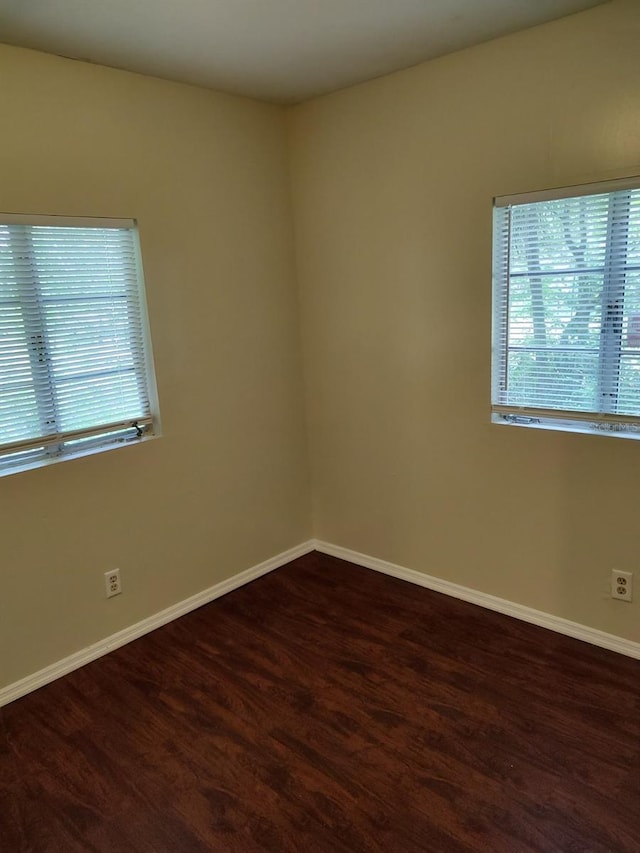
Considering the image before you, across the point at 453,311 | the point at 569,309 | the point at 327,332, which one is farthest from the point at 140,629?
the point at 569,309

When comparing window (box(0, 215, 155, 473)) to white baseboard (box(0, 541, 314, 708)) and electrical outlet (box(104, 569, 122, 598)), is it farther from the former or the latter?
white baseboard (box(0, 541, 314, 708))

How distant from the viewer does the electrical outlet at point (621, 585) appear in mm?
2454

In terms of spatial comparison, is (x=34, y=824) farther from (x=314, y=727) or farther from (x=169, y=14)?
(x=169, y=14)

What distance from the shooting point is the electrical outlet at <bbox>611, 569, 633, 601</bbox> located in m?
2.45

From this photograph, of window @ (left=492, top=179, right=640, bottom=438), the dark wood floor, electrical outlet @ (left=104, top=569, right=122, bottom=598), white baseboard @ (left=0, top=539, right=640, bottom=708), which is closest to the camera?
the dark wood floor

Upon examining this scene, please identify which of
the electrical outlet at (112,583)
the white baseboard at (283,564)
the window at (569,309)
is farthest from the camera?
the electrical outlet at (112,583)

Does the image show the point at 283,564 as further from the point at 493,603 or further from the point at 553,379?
the point at 553,379

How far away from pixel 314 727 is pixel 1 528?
1.46m

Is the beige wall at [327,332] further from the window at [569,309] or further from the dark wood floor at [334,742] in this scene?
the dark wood floor at [334,742]

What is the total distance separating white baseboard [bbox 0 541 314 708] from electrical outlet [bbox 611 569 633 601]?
5.83 feet

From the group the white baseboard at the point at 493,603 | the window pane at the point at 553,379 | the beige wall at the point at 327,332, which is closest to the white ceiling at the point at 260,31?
the beige wall at the point at 327,332

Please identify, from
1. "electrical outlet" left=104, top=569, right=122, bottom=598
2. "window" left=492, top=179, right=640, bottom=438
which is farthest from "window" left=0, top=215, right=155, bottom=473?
"window" left=492, top=179, right=640, bottom=438

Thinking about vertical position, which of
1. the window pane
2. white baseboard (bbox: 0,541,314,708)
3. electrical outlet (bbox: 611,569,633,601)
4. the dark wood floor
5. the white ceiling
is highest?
the white ceiling

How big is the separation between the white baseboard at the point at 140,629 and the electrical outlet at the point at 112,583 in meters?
0.20
